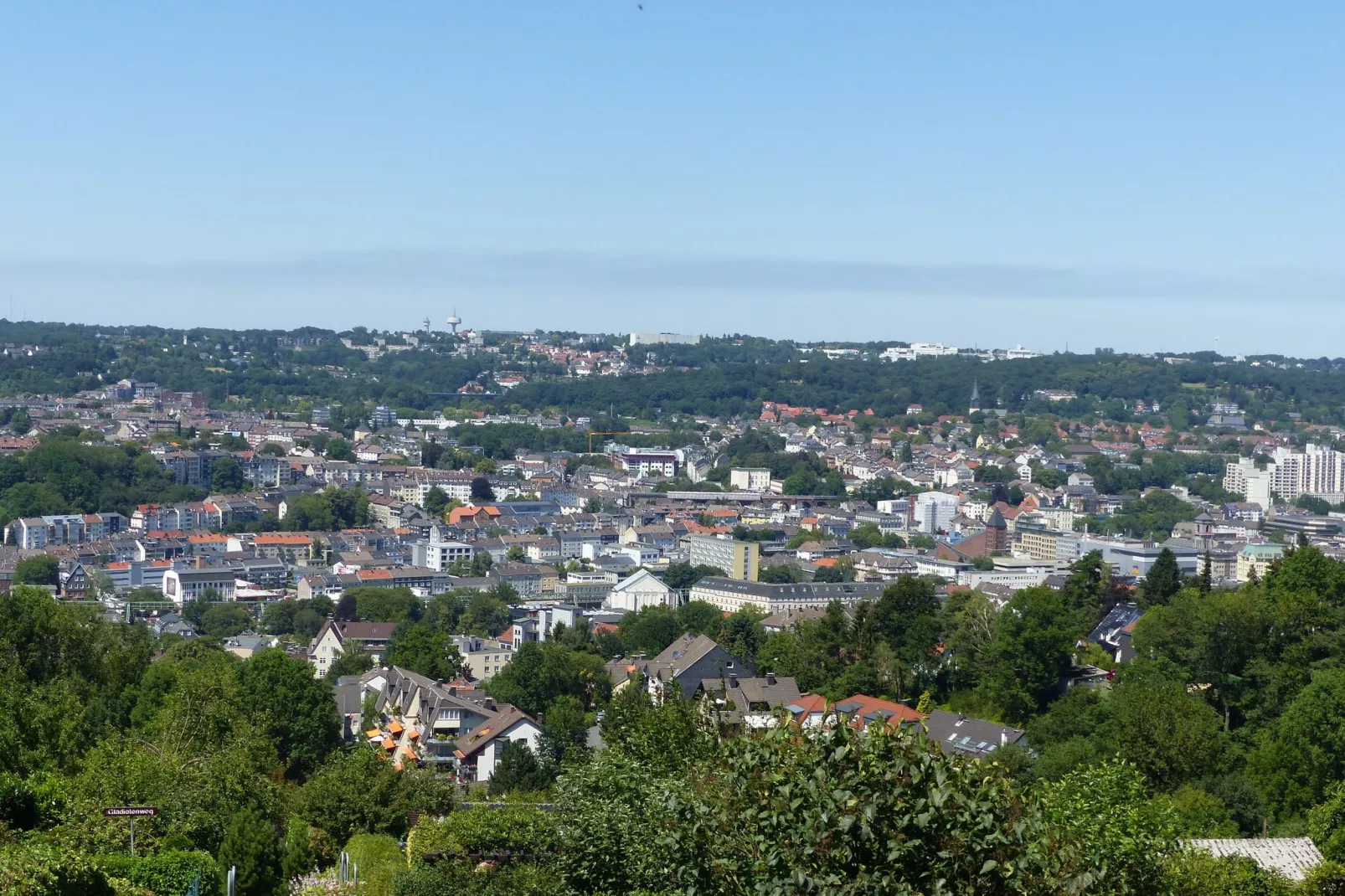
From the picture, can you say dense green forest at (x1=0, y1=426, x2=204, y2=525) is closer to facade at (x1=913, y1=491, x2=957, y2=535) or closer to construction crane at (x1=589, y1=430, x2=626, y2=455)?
construction crane at (x1=589, y1=430, x2=626, y2=455)

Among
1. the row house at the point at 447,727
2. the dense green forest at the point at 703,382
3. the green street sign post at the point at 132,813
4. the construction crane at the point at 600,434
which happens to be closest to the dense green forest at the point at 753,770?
the green street sign post at the point at 132,813

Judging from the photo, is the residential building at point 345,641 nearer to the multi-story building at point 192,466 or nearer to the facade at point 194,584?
the facade at point 194,584

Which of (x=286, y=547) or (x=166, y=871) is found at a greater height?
(x=166, y=871)

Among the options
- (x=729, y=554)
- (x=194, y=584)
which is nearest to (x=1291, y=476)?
(x=729, y=554)

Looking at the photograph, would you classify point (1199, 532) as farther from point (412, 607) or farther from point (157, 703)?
point (157, 703)

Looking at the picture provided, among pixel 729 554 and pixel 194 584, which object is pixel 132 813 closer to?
pixel 194 584

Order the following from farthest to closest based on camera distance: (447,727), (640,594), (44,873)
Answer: (640,594), (447,727), (44,873)

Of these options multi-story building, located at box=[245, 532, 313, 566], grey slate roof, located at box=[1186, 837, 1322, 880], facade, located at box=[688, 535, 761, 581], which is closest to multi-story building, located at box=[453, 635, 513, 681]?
facade, located at box=[688, 535, 761, 581]
